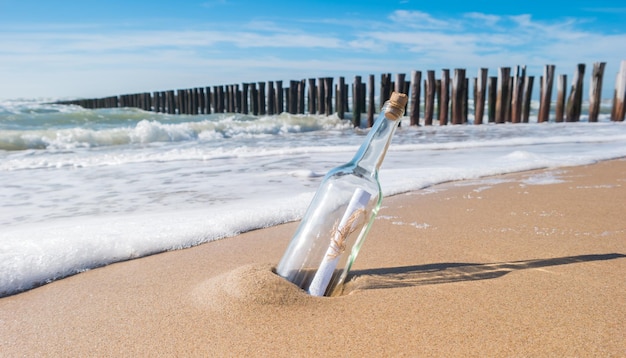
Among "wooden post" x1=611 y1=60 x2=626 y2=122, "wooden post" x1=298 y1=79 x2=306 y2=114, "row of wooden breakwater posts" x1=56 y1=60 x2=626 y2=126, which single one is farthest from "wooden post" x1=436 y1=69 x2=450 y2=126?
"wooden post" x1=298 y1=79 x2=306 y2=114

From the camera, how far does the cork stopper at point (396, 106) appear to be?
48.8 inches

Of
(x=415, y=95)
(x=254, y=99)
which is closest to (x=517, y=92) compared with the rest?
(x=415, y=95)

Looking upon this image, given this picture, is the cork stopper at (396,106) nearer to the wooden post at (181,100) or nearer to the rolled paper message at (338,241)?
the rolled paper message at (338,241)

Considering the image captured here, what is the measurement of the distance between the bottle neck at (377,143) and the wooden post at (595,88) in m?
12.6

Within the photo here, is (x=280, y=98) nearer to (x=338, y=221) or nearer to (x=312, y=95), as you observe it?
(x=312, y=95)

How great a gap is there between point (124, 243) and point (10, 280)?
0.46 metres

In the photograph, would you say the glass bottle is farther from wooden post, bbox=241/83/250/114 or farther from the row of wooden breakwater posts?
wooden post, bbox=241/83/250/114

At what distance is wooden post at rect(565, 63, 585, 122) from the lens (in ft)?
40.3

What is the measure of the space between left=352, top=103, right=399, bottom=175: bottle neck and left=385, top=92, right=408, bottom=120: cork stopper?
0.5 inches

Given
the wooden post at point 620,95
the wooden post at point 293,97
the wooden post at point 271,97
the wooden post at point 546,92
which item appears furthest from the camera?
the wooden post at point 271,97

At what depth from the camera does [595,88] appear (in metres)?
12.4

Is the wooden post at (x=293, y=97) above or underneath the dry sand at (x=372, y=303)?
above

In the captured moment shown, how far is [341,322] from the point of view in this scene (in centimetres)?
124

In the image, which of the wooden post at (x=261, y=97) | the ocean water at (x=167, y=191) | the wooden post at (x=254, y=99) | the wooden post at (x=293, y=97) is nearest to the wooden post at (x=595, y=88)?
the ocean water at (x=167, y=191)
